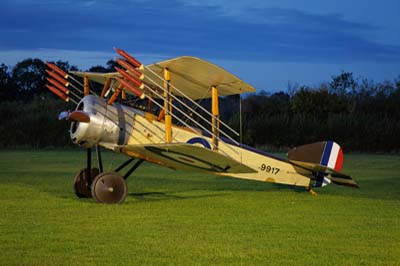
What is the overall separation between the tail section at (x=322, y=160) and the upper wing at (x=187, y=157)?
155 cm

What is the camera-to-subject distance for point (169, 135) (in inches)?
540

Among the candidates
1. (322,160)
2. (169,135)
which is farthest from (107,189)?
(322,160)

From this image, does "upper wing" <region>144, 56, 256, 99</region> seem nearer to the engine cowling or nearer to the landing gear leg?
the engine cowling

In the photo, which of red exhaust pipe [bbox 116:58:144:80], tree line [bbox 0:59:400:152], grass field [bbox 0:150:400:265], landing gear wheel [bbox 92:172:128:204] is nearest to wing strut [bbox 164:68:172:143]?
red exhaust pipe [bbox 116:58:144:80]

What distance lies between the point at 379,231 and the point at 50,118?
34.8m

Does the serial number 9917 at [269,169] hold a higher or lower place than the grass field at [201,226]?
higher

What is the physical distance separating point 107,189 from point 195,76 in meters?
2.49

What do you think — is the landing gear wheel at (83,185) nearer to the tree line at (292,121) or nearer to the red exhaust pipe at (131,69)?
the red exhaust pipe at (131,69)

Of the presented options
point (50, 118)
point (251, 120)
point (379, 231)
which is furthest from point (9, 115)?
point (379, 231)

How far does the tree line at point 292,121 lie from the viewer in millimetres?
41094

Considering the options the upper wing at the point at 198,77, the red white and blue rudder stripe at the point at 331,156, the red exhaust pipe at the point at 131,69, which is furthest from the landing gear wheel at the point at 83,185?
the red white and blue rudder stripe at the point at 331,156

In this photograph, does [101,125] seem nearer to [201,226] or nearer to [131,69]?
[131,69]

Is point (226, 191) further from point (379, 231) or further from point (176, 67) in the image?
point (379, 231)

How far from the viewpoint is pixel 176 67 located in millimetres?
13539
